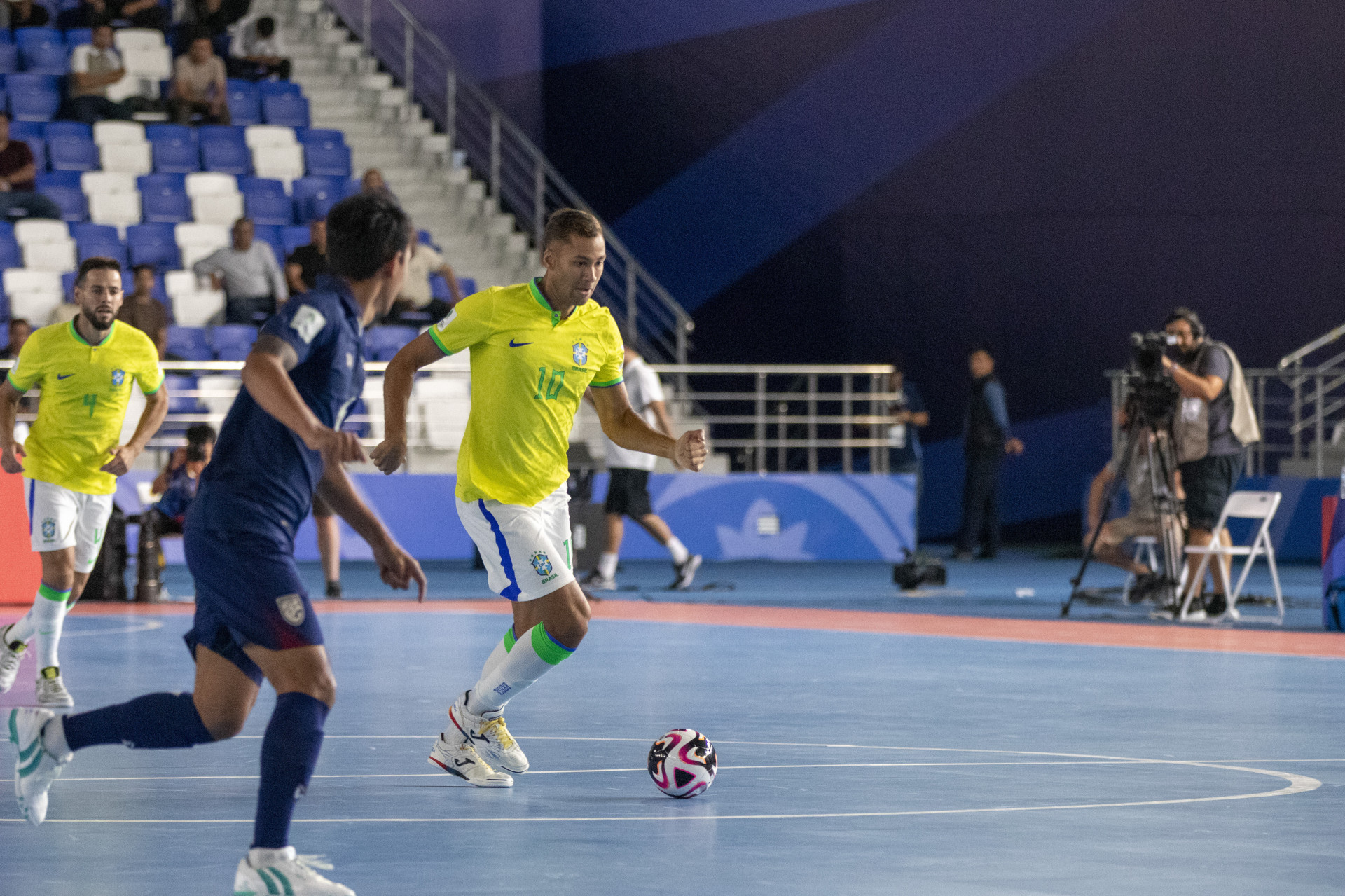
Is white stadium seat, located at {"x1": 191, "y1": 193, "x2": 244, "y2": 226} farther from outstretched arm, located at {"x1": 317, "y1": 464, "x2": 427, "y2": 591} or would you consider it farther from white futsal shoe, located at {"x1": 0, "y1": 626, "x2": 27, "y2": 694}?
outstretched arm, located at {"x1": 317, "y1": 464, "x2": 427, "y2": 591}

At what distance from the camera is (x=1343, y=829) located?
5605 mm

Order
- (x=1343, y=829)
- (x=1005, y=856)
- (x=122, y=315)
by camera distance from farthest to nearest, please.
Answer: (x=122, y=315)
(x=1343, y=829)
(x=1005, y=856)

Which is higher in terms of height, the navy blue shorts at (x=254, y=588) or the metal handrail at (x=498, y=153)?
the metal handrail at (x=498, y=153)

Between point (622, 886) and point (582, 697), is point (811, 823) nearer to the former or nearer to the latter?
point (622, 886)

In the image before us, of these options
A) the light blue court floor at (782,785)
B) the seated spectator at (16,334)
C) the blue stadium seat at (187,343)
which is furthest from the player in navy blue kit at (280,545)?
the blue stadium seat at (187,343)

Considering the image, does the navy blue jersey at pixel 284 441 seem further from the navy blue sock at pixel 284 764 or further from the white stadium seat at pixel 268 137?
the white stadium seat at pixel 268 137

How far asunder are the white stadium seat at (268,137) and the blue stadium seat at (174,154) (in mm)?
659

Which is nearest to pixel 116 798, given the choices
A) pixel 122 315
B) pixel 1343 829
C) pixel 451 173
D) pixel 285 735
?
pixel 285 735

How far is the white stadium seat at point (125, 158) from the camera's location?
20.5 meters

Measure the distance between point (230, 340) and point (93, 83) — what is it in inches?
170

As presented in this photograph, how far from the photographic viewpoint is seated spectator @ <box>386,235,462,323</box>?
19391mm

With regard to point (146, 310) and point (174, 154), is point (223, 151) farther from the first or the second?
point (146, 310)

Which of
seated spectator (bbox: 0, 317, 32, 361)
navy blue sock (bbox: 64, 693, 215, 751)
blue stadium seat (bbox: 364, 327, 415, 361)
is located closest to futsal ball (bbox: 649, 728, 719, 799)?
navy blue sock (bbox: 64, 693, 215, 751)

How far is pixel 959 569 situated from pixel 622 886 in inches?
594
